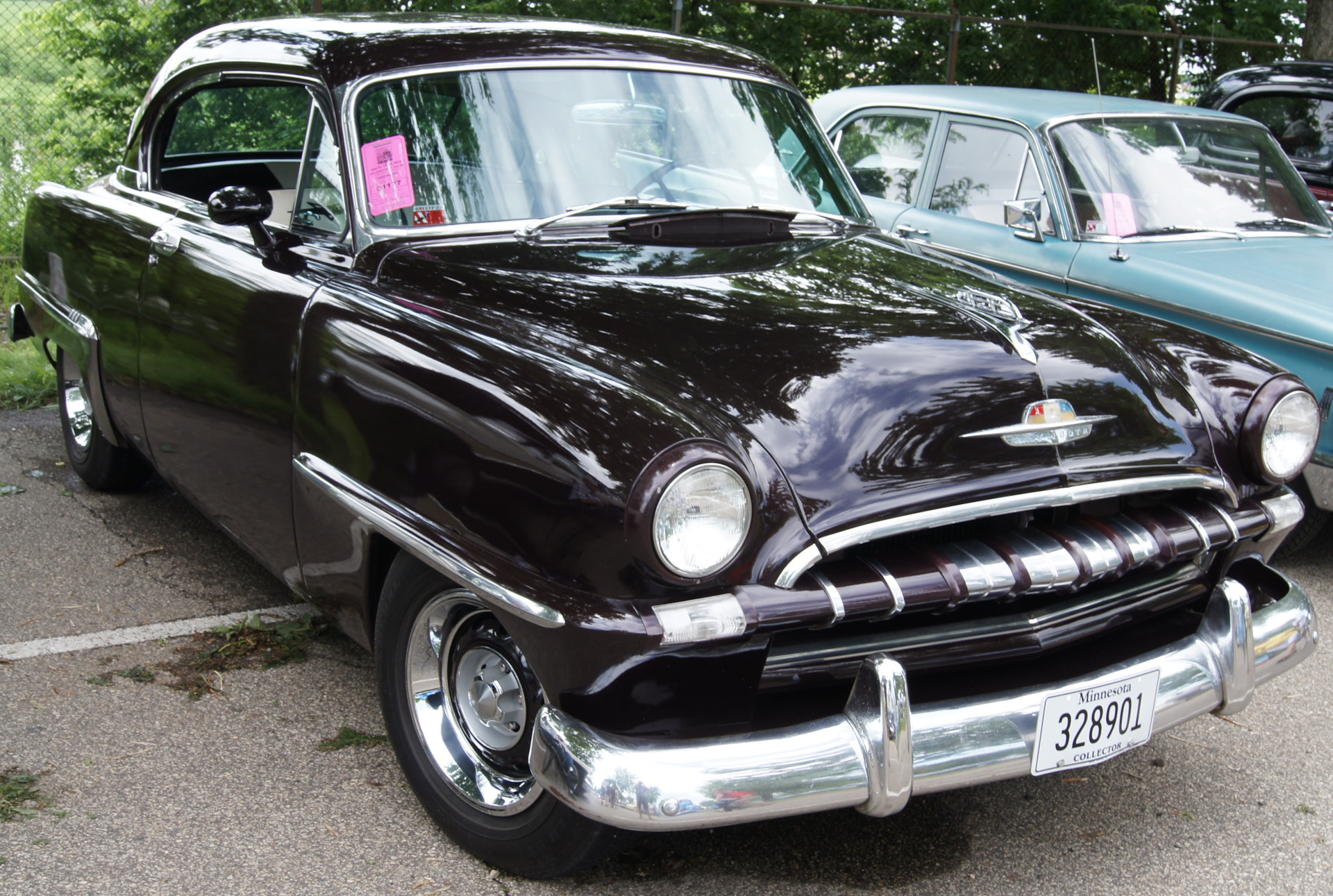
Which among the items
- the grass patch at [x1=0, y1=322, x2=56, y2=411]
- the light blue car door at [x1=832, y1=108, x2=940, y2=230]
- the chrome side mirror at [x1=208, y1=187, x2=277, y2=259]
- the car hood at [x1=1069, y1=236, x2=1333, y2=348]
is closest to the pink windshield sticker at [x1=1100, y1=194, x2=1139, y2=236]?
the car hood at [x1=1069, y1=236, x2=1333, y2=348]

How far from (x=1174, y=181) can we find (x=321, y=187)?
3.71 metres

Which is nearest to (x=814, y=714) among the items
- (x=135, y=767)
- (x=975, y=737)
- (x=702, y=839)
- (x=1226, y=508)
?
(x=975, y=737)

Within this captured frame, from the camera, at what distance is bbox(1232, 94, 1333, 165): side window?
722 cm

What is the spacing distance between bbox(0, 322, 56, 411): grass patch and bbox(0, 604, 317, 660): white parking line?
2.80 meters

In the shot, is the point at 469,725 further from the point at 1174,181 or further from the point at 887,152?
the point at 887,152

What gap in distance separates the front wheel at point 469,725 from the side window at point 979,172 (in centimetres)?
369

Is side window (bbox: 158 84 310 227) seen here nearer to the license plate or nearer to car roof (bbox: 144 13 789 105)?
Answer: car roof (bbox: 144 13 789 105)

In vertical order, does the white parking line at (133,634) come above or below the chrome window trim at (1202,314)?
below

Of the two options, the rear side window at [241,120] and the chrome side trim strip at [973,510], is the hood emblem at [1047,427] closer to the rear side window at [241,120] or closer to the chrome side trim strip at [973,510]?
the chrome side trim strip at [973,510]

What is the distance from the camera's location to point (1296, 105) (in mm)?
7371

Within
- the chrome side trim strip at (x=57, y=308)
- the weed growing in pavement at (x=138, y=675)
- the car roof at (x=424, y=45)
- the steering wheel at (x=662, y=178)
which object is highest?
the car roof at (x=424, y=45)

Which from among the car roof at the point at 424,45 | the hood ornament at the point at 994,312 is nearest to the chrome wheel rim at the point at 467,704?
the hood ornament at the point at 994,312

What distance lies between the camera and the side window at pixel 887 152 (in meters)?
5.86

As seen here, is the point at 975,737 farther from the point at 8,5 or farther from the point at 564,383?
the point at 8,5
